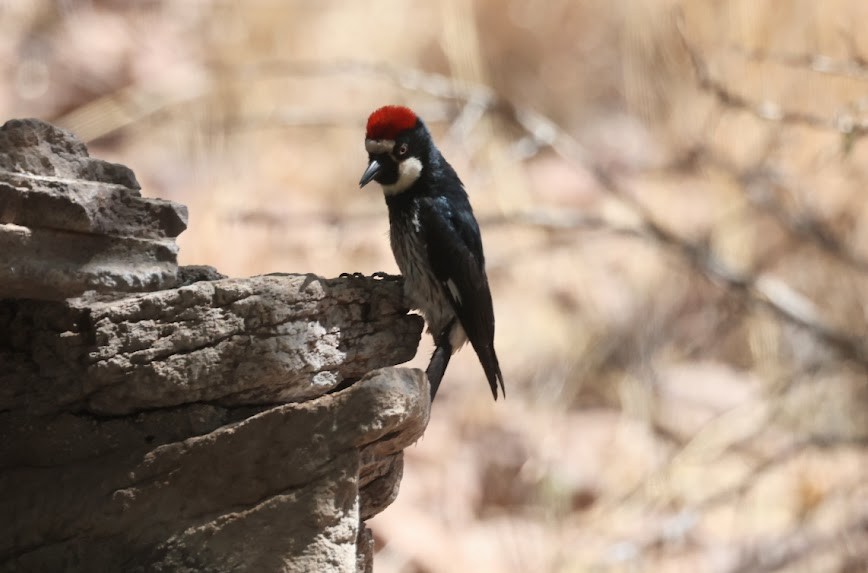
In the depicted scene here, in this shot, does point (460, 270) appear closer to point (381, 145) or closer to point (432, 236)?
point (432, 236)

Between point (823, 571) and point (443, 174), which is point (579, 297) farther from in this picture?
point (443, 174)

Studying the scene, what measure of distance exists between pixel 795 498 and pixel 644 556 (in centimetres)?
122

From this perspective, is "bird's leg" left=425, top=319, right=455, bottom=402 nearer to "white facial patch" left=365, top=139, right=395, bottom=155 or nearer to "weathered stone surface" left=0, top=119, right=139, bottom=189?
"white facial patch" left=365, top=139, right=395, bottom=155

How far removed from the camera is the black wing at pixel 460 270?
11.4 feet

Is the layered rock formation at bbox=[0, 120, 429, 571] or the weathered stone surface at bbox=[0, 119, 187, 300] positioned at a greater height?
the weathered stone surface at bbox=[0, 119, 187, 300]

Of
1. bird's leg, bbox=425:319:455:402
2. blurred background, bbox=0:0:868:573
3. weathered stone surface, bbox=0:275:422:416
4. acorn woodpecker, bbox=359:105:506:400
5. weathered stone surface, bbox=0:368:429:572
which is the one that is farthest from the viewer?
blurred background, bbox=0:0:868:573

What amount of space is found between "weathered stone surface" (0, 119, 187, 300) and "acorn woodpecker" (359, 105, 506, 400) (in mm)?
864

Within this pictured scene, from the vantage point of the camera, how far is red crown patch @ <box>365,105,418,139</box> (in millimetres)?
3518

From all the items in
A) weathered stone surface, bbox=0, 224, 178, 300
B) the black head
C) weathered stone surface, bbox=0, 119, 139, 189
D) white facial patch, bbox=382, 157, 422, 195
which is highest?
weathered stone surface, bbox=0, 119, 139, 189

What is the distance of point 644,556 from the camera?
239 inches

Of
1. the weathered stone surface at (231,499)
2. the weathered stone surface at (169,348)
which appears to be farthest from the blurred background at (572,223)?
the weathered stone surface at (231,499)

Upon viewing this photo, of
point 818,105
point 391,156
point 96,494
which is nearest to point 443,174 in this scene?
point 391,156

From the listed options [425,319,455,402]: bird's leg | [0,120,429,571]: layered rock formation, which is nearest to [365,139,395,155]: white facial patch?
[425,319,455,402]: bird's leg

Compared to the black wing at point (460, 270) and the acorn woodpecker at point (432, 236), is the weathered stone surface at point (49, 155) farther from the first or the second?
the black wing at point (460, 270)
